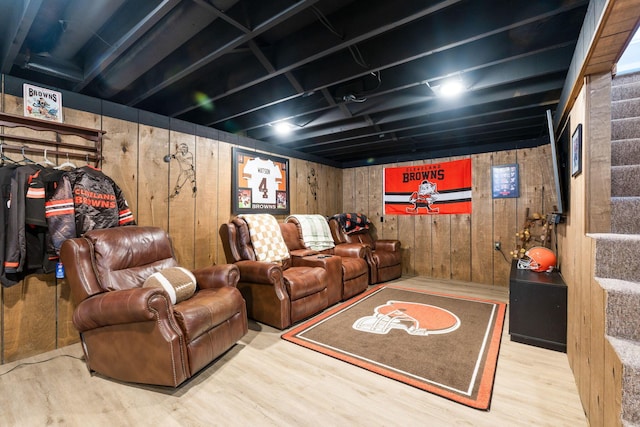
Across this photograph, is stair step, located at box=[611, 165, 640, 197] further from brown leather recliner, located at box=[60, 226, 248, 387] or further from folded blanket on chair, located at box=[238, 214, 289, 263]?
folded blanket on chair, located at box=[238, 214, 289, 263]

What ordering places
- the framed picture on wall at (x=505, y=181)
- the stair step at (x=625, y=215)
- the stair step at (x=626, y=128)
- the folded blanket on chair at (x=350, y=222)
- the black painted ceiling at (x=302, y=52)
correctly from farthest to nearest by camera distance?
the folded blanket on chair at (x=350, y=222) → the framed picture on wall at (x=505, y=181) → the stair step at (x=626, y=128) → the black painted ceiling at (x=302, y=52) → the stair step at (x=625, y=215)

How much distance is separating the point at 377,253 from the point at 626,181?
300 centimetres

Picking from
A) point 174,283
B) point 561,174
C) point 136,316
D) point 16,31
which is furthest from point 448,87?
point 16,31

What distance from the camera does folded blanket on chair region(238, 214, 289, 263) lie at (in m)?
3.21

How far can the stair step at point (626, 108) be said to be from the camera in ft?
6.44

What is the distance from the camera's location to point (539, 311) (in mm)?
2287

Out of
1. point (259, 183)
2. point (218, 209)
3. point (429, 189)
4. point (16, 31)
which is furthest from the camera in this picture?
point (429, 189)

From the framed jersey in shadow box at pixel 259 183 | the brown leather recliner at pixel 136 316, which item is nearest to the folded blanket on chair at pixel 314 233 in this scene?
the framed jersey in shadow box at pixel 259 183

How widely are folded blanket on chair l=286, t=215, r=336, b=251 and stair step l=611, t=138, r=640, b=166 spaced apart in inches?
120

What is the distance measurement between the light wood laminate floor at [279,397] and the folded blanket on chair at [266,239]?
124 cm

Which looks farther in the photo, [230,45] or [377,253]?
[377,253]

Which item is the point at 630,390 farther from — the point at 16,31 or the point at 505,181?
the point at 505,181

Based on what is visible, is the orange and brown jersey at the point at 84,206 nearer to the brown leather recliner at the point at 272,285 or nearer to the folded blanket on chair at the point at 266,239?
the brown leather recliner at the point at 272,285

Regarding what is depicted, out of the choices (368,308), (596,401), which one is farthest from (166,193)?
(596,401)
